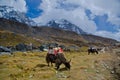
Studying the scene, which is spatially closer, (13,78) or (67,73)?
(13,78)

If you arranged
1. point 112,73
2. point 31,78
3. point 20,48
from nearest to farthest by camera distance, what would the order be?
point 31,78 < point 112,73 < point 20,48

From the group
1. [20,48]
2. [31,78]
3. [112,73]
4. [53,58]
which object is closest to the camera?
[31,78]

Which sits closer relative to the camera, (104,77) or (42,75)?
(42,75)

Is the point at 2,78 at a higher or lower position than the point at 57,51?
lower

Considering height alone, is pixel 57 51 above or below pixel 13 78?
above

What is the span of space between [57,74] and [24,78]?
3466 millimetres

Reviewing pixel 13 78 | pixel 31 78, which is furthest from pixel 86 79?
pixel 13 78

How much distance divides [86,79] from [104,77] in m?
3.39

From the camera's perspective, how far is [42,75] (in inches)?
1021

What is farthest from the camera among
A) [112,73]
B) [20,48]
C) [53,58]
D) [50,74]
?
[20,48]

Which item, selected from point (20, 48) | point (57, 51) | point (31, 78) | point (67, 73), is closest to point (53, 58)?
point (57, 51)

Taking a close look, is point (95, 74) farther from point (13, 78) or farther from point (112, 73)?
point (13, 78)

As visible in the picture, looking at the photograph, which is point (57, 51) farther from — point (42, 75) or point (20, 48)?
point (20, 48)

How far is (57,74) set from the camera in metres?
26.6
